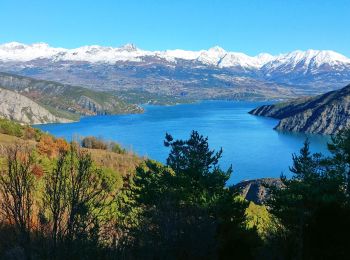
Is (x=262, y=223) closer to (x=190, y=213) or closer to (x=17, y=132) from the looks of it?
(x=190, y=213)

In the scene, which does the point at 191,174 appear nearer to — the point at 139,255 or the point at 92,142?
the point at 139,255

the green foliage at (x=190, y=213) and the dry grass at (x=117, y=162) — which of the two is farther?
the dry grass at (x=117, y=162)

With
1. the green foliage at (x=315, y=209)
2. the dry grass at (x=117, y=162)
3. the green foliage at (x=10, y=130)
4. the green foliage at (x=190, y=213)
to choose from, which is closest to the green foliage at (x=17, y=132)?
the green foliage at (x=10, y=130)

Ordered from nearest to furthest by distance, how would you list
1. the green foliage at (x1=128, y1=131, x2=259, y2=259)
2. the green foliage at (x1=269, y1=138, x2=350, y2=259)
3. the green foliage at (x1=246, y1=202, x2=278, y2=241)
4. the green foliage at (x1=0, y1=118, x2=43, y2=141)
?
the green foliage at (x1=128, y1=131, x2=259, y2=259), the green foliage at (x1=269, y1=138, x2=350, y2=259), the green foliage at (x1=246, y1=202, x2=278, y2=241), the green foliage at (x1=0, y1=118, x2=43, y2=141)

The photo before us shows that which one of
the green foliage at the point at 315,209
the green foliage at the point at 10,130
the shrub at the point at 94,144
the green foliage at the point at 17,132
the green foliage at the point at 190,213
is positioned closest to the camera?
the green foliage at the point at 190,213

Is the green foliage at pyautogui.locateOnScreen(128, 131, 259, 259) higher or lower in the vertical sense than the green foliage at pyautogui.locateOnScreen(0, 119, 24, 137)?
higher

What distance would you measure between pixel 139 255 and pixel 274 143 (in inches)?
6668

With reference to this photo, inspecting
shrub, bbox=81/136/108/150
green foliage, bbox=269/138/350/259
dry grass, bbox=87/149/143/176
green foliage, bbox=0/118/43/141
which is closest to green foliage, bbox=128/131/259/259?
green foliage, bbox=269/138/350/259

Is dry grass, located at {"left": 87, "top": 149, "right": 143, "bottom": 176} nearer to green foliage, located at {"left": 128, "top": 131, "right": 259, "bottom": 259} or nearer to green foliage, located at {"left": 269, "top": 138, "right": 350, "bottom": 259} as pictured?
green foliage, located at {"left": 128, "top": 131, "right": 259, "bottom": 259}

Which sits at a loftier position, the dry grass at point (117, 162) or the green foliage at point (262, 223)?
the green foliage at point (262, 223)

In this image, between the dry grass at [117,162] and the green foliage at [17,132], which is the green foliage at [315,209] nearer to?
the dry grass at [117,162]

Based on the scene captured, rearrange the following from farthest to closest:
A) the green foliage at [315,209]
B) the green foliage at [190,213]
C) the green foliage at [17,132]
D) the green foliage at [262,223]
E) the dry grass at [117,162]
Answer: the green foliage at [17,132] < the dry grass at [117,162] < the green foliage at [262,223] < the green foliage at [315,209] < the green foliage at [190,213]

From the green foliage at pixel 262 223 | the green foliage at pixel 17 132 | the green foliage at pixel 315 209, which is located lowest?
the green foliage at pixel 17 132

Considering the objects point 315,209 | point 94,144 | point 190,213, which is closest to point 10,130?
point 94,144
